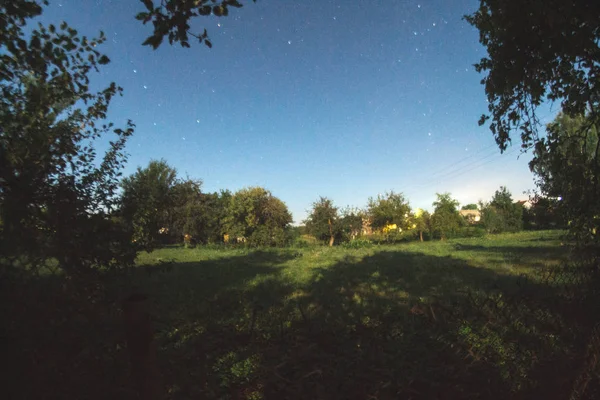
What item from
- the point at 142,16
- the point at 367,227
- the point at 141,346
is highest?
the point at 142,16

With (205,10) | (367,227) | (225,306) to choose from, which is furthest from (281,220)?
(205,10)

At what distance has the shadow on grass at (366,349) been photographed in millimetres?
3336

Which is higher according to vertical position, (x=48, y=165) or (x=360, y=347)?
(x=48, y=165)

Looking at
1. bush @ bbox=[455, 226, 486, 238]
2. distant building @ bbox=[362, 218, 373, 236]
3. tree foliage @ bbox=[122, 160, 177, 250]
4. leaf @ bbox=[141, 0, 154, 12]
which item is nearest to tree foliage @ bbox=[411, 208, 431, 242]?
distant building @ bbox=[362, 218, 373, 236]

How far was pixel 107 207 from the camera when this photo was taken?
3756 millimetres

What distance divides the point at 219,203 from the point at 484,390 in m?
51.1

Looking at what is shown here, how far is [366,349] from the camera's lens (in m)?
4.33

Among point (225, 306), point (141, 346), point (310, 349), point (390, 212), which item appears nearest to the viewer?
point (141, 346)

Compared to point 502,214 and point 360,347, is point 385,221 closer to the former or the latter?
point 502,214

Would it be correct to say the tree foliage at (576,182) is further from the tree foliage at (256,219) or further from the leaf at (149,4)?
the tree foliage at (256,219)

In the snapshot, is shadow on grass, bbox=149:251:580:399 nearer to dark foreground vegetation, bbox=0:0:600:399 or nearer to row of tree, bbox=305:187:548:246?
dark foreground vegetation, bbox=0:0:600:399

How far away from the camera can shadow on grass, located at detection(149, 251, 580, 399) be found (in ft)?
10.9

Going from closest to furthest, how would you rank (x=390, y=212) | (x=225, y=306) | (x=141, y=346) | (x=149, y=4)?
A: (x=141, y=346), (x=149, y=4), (x=225, y=306), (x=390, y=212)

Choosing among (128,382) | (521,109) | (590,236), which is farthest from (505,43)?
(128,382)
